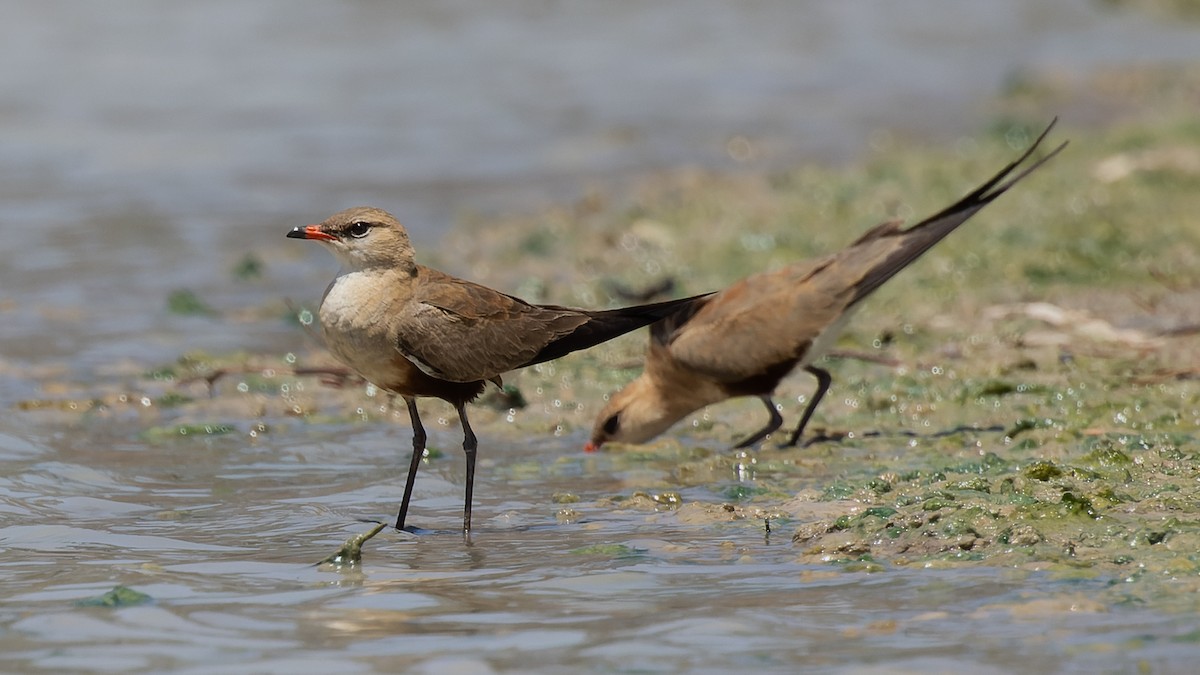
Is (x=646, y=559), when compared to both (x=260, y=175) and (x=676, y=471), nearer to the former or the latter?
(x=676, y=471)

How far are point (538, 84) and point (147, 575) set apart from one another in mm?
14224

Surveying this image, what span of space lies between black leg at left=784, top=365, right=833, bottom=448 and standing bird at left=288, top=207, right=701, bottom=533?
129cm

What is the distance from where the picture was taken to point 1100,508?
523 cm

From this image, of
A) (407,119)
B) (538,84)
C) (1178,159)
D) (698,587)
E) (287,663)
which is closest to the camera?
(287,663)

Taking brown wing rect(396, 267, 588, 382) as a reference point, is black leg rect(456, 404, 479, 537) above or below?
below

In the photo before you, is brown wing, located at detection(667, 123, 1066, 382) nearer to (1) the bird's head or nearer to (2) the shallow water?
(2) the shallow water

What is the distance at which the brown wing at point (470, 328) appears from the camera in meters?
5.72

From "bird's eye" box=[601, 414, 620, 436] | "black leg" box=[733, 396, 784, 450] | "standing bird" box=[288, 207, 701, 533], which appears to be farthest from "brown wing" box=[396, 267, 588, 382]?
"black leg" box=[733, 396, 784, 450]

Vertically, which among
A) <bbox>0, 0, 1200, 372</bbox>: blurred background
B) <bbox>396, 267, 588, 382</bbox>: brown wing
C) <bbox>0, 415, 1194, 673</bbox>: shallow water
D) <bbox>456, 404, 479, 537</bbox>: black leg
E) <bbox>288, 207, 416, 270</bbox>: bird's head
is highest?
<bbox>0, 0, 1200, 372</bbox>: blurred background

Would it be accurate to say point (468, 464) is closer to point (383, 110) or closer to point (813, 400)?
point (813, 400)

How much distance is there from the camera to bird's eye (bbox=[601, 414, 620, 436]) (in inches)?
285

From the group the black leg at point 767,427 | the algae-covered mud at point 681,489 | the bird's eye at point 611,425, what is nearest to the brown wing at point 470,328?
the algae-covered mud at point 681,489

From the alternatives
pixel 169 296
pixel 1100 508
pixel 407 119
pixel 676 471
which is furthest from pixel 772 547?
pixel 407 119

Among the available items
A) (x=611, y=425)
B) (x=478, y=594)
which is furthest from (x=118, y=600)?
(x=611, y=425)
